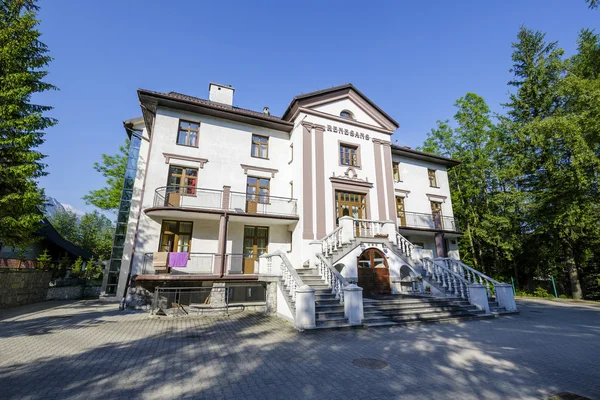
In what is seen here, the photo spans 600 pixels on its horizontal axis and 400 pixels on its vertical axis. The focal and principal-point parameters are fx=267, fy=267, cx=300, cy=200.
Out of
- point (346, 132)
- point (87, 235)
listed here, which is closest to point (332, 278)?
point (346, 132)

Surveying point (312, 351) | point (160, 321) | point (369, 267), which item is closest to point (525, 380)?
point (312, 351)

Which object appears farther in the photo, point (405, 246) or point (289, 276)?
point (405, 246)

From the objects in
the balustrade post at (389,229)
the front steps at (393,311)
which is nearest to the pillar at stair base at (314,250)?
the front steps at (393,311)

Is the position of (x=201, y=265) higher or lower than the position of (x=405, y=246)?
lower

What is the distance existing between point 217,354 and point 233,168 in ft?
35.9

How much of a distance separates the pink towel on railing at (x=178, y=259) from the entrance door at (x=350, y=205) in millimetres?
8034

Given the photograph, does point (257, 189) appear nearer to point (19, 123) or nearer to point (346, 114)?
point (346, 114)

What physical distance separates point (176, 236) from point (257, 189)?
4986 mm

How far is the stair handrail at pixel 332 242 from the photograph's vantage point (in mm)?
12634

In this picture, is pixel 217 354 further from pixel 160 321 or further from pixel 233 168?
pixel 233 168

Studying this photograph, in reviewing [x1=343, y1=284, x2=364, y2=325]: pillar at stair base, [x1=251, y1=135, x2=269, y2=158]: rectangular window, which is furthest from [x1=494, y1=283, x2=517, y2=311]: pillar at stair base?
[x1=251, y1=135, x2=269, y2=158]: rectangular window

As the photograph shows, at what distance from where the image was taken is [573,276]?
16.9 m

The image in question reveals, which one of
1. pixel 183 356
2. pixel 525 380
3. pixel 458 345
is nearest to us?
pixel 525 380

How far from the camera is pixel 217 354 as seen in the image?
586 centimetres
